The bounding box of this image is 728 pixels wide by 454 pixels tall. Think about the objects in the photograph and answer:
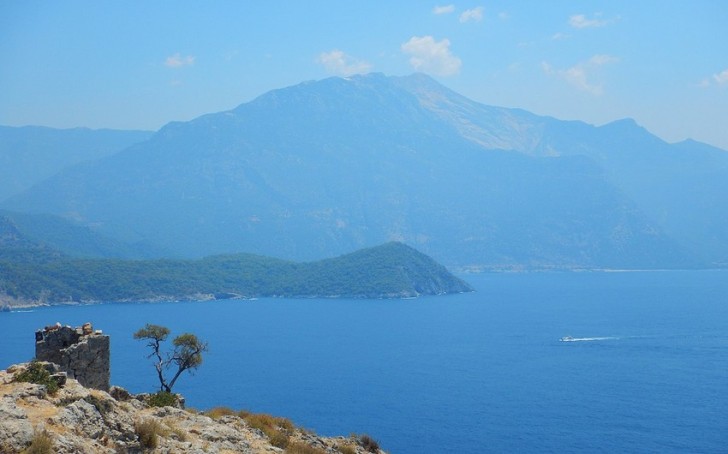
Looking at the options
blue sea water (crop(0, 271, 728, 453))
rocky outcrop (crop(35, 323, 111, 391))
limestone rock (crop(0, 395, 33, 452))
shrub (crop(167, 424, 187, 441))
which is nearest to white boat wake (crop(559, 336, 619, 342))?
blue sea water (crop(0, 271, 728, 453))

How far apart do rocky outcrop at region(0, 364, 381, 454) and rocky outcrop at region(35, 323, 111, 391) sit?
0.92m

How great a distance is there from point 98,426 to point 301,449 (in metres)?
9.36

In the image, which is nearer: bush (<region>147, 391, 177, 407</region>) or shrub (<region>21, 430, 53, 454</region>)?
shrub (<region>21, 430, 53, 454</region>)

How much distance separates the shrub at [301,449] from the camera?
25600 mm

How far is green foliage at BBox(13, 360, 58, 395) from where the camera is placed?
1877cm

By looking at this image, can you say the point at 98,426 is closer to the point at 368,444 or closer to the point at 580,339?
the point at 368,444

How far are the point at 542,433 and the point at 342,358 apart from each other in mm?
67151

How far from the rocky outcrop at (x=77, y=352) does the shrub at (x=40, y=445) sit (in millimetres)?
9248

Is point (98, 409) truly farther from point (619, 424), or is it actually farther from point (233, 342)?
point (233, 342)

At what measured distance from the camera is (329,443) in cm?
3014

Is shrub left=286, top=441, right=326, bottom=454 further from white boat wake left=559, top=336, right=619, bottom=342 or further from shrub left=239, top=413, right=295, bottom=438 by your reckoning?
white boat wake left=559, top=336, right=619, bottom=342

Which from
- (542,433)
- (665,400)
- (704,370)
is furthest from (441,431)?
(704,370)

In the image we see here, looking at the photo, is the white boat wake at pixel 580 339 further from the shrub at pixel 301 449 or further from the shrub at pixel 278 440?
the shrub at pixel 278 440

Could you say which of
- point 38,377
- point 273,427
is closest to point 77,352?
point 38,377
